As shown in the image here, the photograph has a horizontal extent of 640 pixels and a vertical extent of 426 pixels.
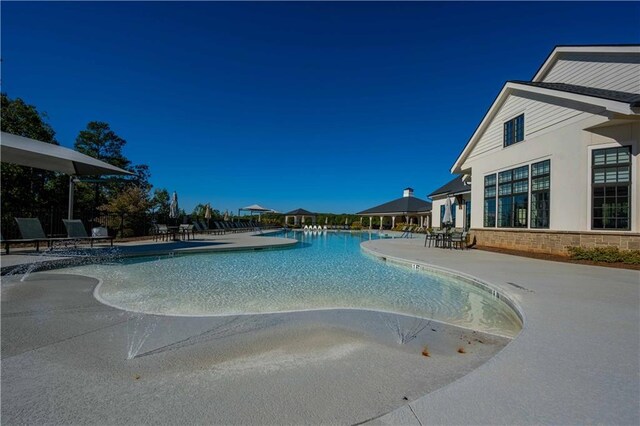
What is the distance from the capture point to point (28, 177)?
17.8 meters

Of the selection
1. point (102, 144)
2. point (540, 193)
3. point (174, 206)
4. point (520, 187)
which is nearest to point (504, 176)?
point (520, 187)

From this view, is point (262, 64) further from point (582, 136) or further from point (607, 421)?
point (607, 421)

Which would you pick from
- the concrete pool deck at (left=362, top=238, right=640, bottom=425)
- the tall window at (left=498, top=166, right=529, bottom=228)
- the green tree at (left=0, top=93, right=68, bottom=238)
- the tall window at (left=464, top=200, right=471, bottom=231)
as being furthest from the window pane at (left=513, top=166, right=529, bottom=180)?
the green tree at (left=0, top=93, right=68, bottom=238)

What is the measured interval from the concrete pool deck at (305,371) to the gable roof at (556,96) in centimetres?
628

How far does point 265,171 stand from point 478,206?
29422mm

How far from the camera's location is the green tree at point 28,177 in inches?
661

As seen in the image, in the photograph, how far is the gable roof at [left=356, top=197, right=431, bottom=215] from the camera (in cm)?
3584

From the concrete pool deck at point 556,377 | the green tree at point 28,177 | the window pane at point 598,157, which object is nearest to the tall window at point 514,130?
the window pane at point 598,157

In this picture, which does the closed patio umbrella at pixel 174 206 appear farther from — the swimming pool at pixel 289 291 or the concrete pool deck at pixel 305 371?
the concrete pool deck at pixel 305 371

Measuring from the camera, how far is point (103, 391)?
7.47ft

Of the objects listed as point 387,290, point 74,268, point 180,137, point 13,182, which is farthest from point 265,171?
point 387,290

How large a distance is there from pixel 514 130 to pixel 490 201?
128 inches

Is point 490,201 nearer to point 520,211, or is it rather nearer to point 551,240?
point 520,211

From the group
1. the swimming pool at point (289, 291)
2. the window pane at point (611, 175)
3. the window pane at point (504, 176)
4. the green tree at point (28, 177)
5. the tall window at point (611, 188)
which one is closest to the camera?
the swimming pool at point (289, 291)
